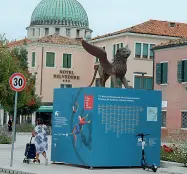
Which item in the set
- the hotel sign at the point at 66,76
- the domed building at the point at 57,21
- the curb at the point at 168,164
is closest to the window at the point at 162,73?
the hotel sign at the point at 66,76

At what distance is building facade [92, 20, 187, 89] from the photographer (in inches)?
2424

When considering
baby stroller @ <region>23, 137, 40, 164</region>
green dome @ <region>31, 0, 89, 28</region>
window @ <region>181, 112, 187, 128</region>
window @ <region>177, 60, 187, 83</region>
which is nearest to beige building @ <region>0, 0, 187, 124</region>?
green dome @ <region>31, 0, 89, 28</region>

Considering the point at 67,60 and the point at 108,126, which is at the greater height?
the point at 67,60

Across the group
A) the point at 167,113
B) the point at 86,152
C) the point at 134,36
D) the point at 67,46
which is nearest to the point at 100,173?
the point at 86,152

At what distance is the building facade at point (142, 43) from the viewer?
61.6 metres

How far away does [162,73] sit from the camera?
47938 millimetres

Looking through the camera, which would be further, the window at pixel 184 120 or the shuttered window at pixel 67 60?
the shuttered window at pixel 67 60

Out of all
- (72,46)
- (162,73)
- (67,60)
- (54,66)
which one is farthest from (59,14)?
(162,73)

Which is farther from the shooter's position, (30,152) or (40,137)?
(30,152)

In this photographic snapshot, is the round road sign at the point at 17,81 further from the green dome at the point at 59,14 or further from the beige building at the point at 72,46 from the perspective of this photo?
the green dome at the point at 59,14

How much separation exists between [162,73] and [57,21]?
40.3 metres

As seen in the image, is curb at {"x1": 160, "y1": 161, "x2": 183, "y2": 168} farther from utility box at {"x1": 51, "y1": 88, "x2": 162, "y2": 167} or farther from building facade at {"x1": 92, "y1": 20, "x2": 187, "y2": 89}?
building facade at {"x1": 92, "y1": 20, "x2": 187, "y2": 89}

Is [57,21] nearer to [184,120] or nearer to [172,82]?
[172,82]

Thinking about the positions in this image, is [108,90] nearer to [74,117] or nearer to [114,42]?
[74,117]
